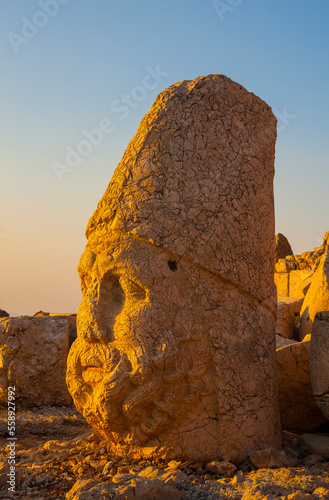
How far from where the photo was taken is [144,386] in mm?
3365

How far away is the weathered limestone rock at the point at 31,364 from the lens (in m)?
6.62

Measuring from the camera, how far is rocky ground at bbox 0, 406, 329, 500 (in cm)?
291

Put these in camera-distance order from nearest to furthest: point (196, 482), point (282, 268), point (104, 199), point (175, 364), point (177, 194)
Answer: point (196, 482), point (175, 364), point (177, 194), point (104, 199), point (282, 268)

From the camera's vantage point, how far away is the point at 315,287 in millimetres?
5438

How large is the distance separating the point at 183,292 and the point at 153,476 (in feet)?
4.09

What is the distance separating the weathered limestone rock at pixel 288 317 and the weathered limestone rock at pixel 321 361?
256cm

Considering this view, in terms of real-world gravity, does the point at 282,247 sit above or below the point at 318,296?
above

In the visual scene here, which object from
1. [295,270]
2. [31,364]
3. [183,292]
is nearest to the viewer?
[183,292]

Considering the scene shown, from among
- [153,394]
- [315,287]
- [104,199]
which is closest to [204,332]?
[153,394]

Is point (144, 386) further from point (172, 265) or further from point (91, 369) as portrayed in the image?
point (172, 265)

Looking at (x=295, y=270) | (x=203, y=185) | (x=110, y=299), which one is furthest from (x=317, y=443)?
(x=295, y=270)

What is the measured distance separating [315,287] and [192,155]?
2472mm

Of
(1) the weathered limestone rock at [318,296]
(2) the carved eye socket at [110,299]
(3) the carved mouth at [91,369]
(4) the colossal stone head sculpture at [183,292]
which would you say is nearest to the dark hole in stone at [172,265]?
(4) the colossal stone head sculpture at [183,292]

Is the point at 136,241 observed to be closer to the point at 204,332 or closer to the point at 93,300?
the point at 93,300
